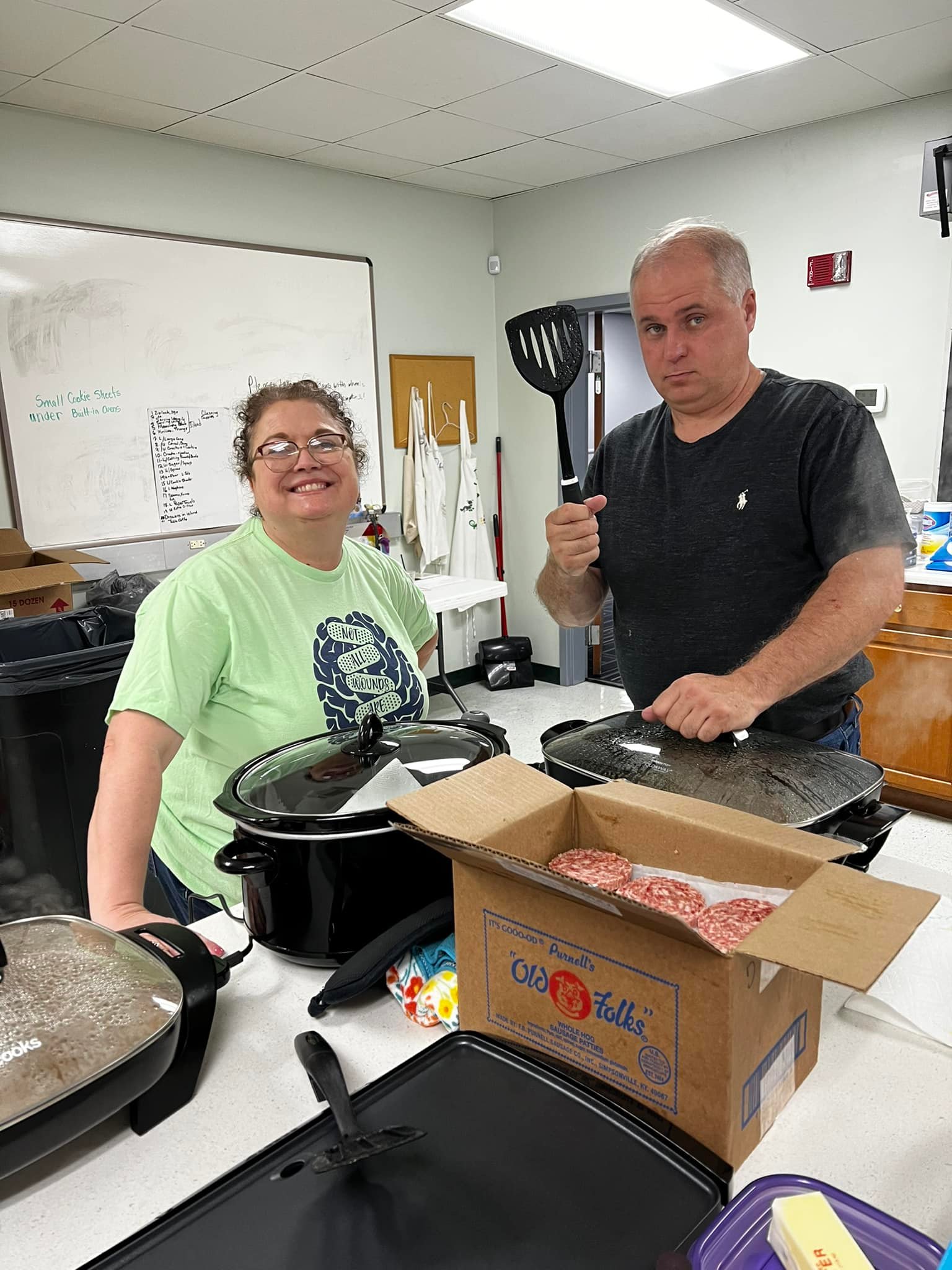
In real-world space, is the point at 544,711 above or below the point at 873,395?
below

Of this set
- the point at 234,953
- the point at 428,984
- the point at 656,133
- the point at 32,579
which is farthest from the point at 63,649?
the point at 656,133

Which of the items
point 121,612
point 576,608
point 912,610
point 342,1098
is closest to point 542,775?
point 342,1098

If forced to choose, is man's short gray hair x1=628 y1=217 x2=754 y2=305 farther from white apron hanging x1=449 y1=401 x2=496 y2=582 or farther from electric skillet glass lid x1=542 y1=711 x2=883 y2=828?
white apron hanging x1=449 y1=401 x2=496 y2=582

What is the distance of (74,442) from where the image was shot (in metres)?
3.48

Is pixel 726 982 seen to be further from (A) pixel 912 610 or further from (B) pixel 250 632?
(A) pixel 912 610

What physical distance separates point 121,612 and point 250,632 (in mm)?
1638

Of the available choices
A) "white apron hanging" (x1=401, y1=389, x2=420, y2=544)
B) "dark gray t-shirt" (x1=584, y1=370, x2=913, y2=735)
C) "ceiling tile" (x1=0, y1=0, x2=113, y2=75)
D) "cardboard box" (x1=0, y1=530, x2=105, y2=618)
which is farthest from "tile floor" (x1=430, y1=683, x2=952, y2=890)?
"ceiling tile" (x1=0, y1=0, x2=113, y2=75)

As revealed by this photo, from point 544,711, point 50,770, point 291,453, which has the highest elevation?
point 291,453

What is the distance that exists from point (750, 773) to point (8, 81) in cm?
317

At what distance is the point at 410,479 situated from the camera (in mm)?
4762

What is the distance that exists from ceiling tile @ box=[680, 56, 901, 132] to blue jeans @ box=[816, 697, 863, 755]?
8.04 feet

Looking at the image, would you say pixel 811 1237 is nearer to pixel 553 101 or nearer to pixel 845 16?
pixel 845 16

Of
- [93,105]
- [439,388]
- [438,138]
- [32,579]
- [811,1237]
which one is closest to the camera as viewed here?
[811,1237]

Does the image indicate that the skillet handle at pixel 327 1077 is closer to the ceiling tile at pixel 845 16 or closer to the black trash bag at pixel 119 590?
the black trash bag at pixel 119 590
